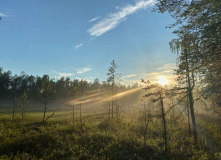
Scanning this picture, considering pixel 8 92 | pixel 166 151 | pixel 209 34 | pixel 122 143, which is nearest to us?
pixel 209 34

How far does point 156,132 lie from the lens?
66.7 ft

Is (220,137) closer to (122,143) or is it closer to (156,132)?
(156,132)

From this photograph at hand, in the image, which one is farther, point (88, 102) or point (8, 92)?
point (88, 102)

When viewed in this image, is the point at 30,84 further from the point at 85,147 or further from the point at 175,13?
the point at 175,13

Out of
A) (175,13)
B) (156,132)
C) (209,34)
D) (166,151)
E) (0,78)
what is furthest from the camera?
(0,78)

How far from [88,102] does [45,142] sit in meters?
79.9

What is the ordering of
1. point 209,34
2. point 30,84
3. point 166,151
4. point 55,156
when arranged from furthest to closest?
1. point 30,84
2. point 166,151
3. point 55,156
4. point 209,34

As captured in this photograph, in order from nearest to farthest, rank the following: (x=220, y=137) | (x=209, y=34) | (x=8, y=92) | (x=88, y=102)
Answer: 1. (x=209, y=34)
2. (x=220, y=137)
3. (x=8, y=92)
4. (x=88, y=102)

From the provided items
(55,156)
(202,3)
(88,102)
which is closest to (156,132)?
(55,156)

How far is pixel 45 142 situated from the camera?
540 inches

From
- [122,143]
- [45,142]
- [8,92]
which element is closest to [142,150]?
[122,143]

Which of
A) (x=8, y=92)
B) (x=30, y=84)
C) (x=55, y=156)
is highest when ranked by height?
(x=30, y=84)

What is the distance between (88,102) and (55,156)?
3247 inches

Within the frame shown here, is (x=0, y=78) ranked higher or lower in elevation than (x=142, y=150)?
higher
